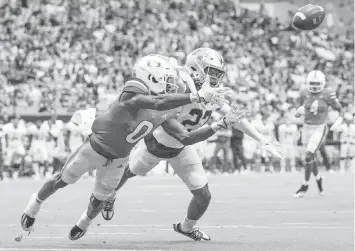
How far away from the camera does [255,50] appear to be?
2884 centimetres

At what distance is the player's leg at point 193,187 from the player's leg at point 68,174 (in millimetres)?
1123

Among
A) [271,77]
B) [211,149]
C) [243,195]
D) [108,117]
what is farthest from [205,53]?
[271,77]

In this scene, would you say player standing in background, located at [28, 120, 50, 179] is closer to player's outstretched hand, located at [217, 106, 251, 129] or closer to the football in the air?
the football in the air

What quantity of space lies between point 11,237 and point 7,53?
1670 cm

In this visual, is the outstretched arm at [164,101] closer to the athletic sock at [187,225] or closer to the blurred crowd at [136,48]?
the athletic sock at [187,225]

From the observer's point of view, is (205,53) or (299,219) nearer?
(205,53)

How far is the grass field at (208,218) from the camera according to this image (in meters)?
7.84

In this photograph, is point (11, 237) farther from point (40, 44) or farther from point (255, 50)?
point (255, 50)

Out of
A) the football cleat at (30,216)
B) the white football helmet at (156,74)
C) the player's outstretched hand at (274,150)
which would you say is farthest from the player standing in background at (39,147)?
the white football helmet at (156,74)

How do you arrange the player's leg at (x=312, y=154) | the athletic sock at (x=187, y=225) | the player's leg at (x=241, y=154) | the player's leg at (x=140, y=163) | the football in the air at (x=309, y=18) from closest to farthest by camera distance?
1. the athletic sock at (x=187, y=225)
2. the player's leg at (x=140, y=163)
3. the football in the air at (x=309, y=18)
4. the player's leg at (x=312, y=154)
5. the player's leg at (x=241, y=154)

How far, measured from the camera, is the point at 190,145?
8.41 m

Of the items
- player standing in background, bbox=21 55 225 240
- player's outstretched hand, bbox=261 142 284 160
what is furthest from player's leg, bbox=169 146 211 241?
player standing in background, bbox=21 55 225 240

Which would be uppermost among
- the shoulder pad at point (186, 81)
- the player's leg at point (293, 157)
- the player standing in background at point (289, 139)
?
the shoulder pad at point (186, 81)

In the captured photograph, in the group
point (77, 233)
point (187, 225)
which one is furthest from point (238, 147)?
point (77, 233)
